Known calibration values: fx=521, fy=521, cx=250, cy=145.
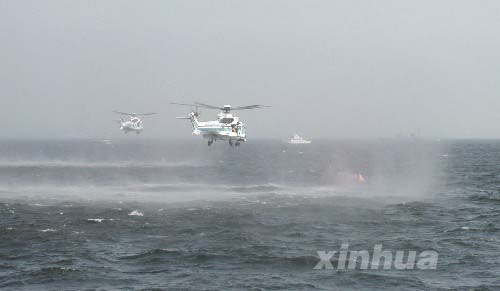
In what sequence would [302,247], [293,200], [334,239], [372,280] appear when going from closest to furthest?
1. [372,280]
2. [302,247]
3. [334,239]
4. [293,200]

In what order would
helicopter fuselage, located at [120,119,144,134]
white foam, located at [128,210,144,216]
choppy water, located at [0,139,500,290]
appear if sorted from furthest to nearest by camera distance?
helicopter fuselage, located at [120,119,144,134] < white foam, located at [128,210,144,216] < choppy water, located at [0,139,500,290]

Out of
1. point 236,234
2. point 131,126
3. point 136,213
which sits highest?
point 131,126

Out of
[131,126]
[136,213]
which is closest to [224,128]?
[136,213]

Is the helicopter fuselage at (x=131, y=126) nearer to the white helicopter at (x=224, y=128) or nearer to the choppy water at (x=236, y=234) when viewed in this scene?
the choppy water at (x=236, y=234)

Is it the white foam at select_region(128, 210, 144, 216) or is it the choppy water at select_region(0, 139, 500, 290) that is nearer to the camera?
the choppy water at select_region(0, 139, 500, 290)

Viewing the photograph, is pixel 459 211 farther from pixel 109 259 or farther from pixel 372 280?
pixel 109 259

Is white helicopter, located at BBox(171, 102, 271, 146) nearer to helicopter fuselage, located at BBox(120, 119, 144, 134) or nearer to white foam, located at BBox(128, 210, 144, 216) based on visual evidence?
white foam, located at BBox(128, 210, 144, 216)

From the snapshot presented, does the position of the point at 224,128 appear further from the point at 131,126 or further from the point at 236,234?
the point at 131,126

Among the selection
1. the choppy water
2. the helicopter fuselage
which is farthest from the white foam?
the helicopter fuselage

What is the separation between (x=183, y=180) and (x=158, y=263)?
81772 mm

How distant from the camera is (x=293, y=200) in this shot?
92438 mm

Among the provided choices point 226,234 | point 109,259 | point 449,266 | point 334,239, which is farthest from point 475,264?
point 109,259

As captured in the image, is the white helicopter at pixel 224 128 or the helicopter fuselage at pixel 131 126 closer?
the white helicopter at pixel 224 128

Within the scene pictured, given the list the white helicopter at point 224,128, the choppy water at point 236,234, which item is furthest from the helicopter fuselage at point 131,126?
the white helicopter at point 224,128
